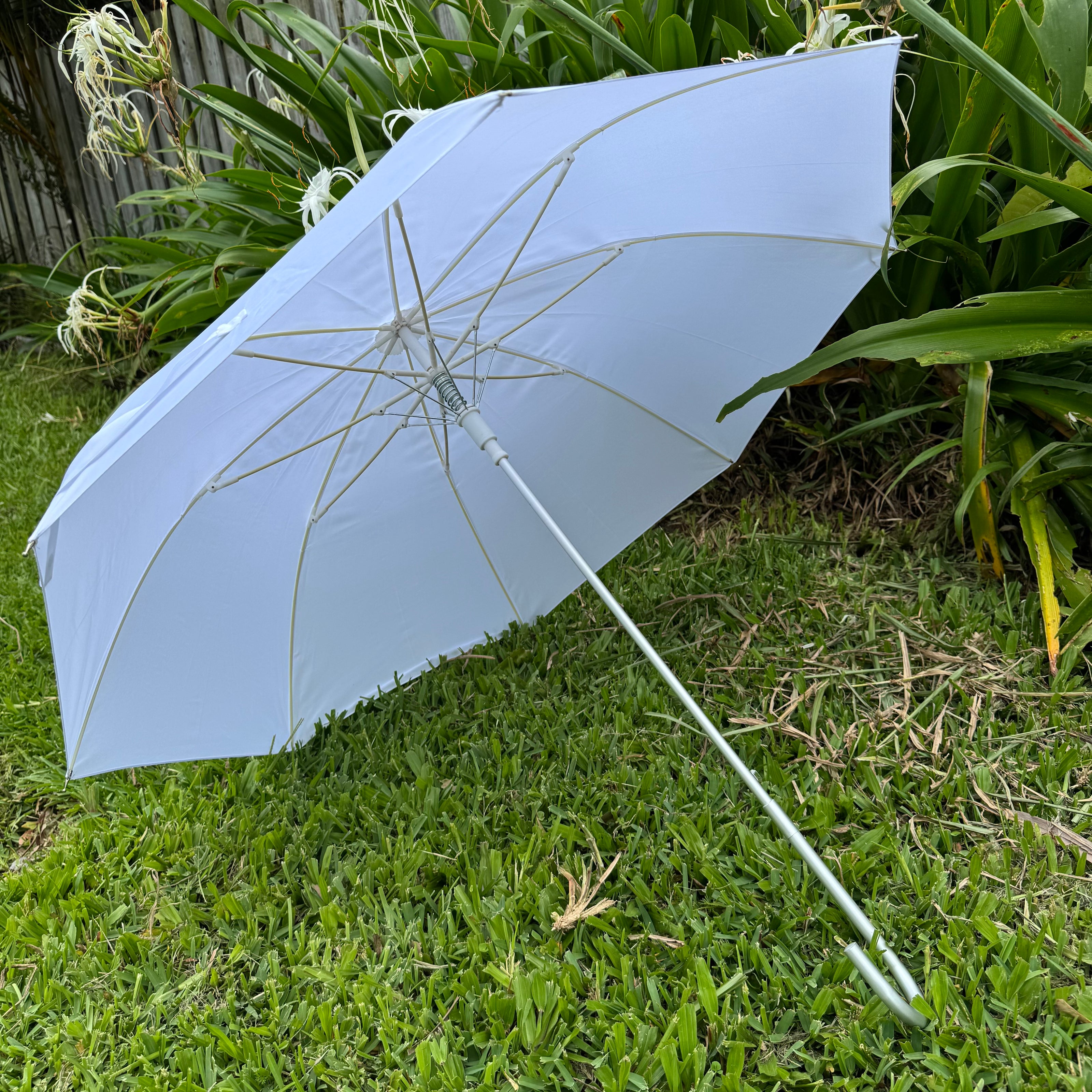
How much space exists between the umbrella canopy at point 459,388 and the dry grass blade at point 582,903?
67cm

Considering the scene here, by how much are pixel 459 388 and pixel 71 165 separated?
239 inches

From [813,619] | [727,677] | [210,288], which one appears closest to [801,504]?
[813,619]

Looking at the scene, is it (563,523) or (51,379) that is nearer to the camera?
(563,523)

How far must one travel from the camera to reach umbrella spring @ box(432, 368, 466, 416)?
1787 millimetres

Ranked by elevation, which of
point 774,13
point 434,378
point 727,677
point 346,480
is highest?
point 774,13

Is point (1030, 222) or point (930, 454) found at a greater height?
point (1030, 222)

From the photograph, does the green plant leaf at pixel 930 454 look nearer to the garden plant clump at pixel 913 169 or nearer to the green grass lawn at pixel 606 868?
the garden plant clump at pixel 913 169

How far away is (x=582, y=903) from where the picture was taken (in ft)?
5.55

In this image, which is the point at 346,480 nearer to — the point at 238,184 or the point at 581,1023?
the point at 581,1023

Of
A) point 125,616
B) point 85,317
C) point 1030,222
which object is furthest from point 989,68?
point 85,317

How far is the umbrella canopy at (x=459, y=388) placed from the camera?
1.38m

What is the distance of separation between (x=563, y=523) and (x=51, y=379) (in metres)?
4.34

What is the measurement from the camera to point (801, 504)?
2910mm

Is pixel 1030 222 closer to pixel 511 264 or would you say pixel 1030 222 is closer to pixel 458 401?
pixel 511 264
